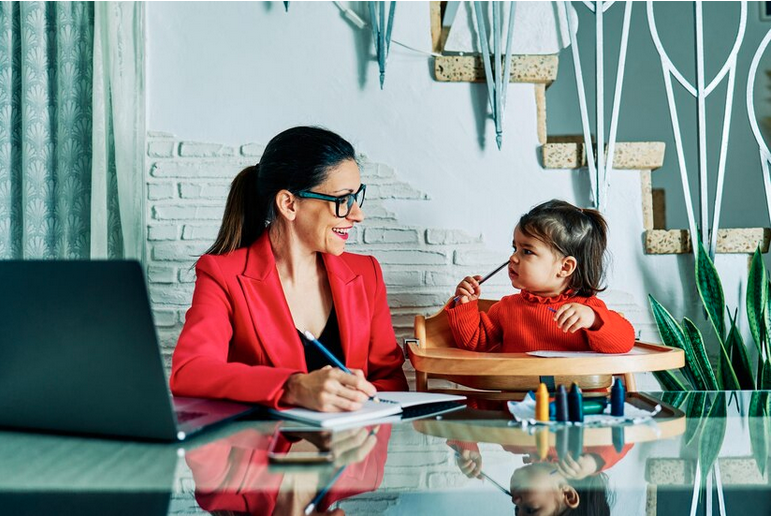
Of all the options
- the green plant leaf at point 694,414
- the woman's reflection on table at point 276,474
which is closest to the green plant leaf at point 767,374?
the green plant leaf at point 694,414

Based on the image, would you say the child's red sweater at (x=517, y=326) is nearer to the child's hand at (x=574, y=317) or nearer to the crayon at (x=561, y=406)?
the child's hand at (x=574, y=317)

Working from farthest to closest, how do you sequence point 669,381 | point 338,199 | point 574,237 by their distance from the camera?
point 669,381 → point 574,237 → point 338,199

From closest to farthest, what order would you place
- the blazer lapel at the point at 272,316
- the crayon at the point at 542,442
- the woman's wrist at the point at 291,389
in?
the crayon at the point at 542,442
the woman's wrist at the point at 291,389
the blazer lapel at the point at 272,316

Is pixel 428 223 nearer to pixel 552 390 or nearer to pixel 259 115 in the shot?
pixel 259 115

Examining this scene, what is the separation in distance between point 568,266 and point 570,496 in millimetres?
1463

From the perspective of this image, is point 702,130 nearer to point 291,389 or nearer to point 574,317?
point 574,317

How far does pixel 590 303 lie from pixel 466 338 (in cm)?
36

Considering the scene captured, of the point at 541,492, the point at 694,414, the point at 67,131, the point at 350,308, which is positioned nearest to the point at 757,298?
the point at 350,308

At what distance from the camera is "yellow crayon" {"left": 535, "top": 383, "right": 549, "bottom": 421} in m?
1.04

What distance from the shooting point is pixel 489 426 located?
103 centimetres

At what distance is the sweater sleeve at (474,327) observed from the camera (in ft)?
6.88

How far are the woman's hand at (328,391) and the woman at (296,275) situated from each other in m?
0.47

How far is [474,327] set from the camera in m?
2.12

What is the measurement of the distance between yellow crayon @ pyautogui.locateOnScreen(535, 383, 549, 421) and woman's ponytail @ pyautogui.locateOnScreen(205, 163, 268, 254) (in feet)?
3.78
